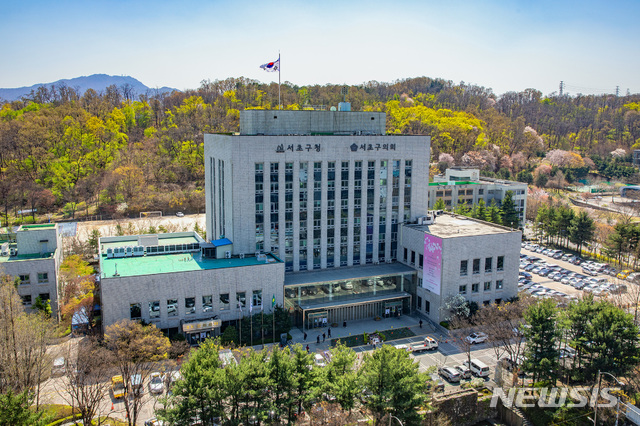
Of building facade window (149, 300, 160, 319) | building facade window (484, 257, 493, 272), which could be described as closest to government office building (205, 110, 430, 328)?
building facade window (484, 257, 493, 272)

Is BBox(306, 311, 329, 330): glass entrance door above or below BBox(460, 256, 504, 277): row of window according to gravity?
below

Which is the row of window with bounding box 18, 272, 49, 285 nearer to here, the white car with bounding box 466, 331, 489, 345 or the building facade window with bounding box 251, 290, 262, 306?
the building facade window with bounding box 251, 290, 262, 306

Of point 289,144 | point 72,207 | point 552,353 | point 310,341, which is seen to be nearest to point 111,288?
point 310,341

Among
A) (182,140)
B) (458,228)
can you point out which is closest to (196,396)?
(458,228)

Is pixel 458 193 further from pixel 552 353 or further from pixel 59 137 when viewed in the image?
pixel 59 137

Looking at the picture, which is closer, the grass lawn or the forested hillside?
the grass lawn

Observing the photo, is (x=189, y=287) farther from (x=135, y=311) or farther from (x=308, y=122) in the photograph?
(x=308, y=122)

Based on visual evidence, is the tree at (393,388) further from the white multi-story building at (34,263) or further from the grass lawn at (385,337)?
the white multi-story building at (34,263)

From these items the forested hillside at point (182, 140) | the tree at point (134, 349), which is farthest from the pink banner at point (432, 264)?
the forested hillside at point (182, 140)
